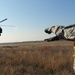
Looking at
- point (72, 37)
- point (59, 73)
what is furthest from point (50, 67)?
point (72, 37)

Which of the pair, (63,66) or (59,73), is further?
(63,66)

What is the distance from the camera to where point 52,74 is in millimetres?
10273

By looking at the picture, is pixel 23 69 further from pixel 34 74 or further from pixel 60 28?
pixel 60 28

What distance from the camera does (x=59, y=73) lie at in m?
10.1

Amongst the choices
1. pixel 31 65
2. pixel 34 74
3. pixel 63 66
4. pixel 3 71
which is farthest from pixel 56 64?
pixel 3 71

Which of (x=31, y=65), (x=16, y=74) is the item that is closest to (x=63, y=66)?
(x=31, y=65)

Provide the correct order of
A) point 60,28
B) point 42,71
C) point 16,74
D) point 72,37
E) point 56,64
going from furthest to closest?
1. point 60,28
2. point 72,37
3. point 56,64
4. point 42,71
5. point 16,74

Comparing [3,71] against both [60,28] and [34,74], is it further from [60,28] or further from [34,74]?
[60,28]

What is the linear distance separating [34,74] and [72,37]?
125 ft

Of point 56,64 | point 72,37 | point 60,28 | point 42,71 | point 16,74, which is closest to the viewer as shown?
point 16,74

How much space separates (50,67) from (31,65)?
1.44 meters

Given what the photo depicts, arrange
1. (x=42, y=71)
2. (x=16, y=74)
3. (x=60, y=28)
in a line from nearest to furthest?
(x=16, y=74)
(x=42, y=71)
(x=60, y=28)

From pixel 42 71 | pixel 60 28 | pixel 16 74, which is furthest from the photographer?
pixel 60 28

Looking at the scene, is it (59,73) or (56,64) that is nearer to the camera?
(59,73)
